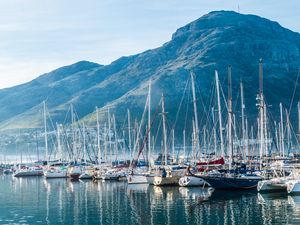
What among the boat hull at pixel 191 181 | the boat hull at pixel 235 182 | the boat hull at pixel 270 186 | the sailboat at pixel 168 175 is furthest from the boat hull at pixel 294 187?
the sailboat at pixel 168 175

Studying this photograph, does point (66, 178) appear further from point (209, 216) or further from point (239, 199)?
point (209, 216)

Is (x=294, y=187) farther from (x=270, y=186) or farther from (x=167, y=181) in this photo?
(x=167, y=181)

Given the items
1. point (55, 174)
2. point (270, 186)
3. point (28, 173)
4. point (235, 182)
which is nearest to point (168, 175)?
point (235, 182)

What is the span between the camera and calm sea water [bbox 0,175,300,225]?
165ft

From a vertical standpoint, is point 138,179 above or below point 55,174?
above

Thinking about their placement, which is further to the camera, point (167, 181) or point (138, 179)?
point (138, 179)

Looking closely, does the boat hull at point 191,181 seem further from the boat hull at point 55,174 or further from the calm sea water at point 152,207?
the boat hull at point 55,174

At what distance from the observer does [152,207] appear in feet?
193

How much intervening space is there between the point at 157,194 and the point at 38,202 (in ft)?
49.0

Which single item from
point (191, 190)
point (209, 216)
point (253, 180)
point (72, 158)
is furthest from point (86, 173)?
point (209, 216)

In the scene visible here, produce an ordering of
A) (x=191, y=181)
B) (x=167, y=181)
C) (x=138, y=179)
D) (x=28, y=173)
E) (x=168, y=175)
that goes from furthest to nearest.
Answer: (x=28, y=173) → (x=138, y=179) → (x=168, y=175) → (x=167, y=181) → (x=191, y=181)

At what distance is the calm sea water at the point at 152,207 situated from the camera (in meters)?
50.3

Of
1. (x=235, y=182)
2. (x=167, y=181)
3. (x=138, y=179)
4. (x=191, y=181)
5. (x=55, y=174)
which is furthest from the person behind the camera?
(x=55, y=174)

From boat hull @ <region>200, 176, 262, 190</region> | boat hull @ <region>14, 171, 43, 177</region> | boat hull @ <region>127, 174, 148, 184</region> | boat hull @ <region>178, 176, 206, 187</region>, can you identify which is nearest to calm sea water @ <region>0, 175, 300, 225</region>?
boat hull @ <region>178, 176, 206, 187</region>
